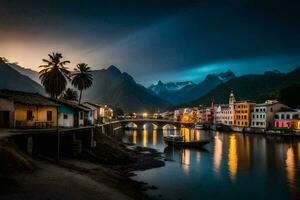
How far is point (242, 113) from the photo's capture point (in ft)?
517

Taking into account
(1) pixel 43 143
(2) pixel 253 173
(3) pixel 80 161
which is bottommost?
(2) pixel 253 173

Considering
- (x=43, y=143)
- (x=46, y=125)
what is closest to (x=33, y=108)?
(x=46, y=125)

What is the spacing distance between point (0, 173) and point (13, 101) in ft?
79.4

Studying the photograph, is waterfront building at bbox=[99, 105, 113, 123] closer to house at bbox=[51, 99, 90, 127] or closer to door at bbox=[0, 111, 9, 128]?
house at bbox=[51, 99, 90, 127]

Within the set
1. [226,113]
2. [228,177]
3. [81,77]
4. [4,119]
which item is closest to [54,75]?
[81,77]

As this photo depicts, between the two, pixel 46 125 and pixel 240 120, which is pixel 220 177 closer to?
pixel 46 125

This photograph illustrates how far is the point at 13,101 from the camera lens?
147 ft

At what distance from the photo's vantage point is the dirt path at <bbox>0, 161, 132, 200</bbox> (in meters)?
21.2

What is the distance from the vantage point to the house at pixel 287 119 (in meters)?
125

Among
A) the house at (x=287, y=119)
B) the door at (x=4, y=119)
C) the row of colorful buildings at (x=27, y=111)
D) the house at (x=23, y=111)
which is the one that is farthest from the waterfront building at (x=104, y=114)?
the house at (x=287, y=119)

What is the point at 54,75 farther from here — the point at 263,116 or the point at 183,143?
the point at 263,116

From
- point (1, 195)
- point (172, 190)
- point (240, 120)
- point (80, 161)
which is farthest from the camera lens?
point (240, 120)

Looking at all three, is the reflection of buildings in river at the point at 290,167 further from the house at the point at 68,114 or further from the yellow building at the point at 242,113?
the yellow building at the point at 242,113

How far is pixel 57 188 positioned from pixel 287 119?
4987 inches
